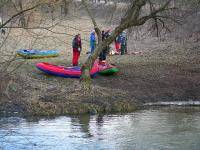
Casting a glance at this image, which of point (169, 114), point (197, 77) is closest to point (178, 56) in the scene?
point (197, 77)

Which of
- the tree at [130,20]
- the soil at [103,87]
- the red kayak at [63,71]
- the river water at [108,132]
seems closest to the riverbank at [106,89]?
the soil at [103,87]

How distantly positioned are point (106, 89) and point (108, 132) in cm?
577

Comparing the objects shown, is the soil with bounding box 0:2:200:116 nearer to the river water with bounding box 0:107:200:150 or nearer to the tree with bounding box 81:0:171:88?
the tree with bounding box 81:0:171:88

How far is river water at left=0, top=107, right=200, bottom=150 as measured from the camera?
16.4 meters

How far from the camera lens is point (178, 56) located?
3519cm

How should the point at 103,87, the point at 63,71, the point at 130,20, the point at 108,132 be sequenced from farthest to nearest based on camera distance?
the point at 63,71 < the point at 103,87 < the point at 130,20 < the point at 108,132

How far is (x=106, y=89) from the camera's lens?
2408 centimetres

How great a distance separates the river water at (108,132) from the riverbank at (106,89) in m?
0.85

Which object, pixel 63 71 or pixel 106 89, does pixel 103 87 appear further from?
pixel 63 71

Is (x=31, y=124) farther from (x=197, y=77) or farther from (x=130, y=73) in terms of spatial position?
(x=197, y=77)

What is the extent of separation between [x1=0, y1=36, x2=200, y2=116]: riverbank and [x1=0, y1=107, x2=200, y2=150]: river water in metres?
0.85

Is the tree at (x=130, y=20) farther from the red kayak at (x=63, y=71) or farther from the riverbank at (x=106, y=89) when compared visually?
the red kayak at (x=63, y=71)

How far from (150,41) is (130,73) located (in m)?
19.6

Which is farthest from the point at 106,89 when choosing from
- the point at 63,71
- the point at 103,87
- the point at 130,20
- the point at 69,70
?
the point at 130,20
